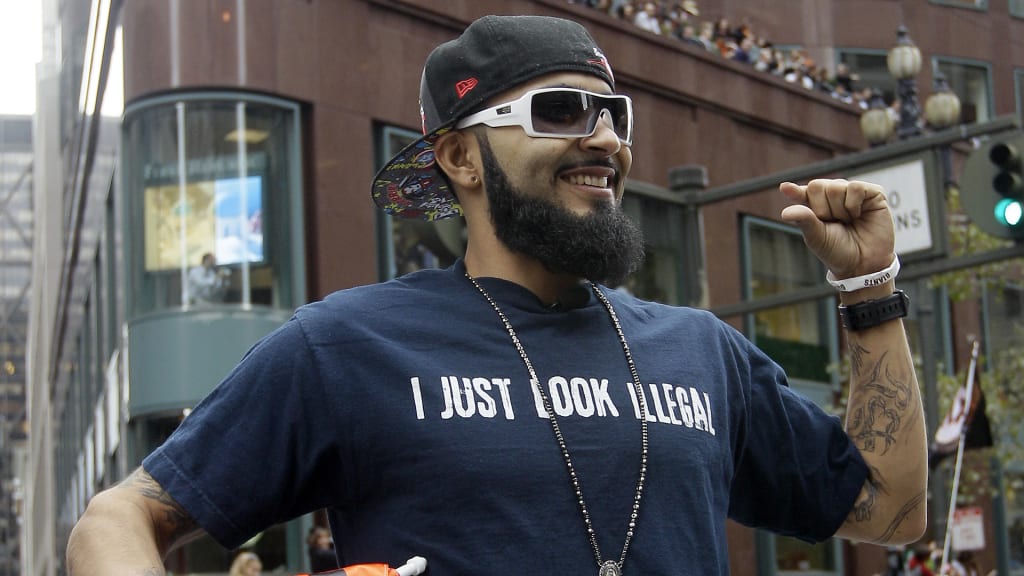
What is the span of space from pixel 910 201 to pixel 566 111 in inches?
375

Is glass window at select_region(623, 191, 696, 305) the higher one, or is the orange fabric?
glass window at select_region(623, 191, 696, 305)

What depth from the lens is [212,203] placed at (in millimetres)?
18484

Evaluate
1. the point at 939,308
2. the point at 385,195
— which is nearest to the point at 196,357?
the point at 385,195

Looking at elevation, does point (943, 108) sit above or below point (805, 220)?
above

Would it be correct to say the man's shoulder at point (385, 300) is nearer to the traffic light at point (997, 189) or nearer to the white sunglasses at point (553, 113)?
the white sunglasses at point (553, 113)

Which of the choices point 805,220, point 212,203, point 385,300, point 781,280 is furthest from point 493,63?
point 781,280

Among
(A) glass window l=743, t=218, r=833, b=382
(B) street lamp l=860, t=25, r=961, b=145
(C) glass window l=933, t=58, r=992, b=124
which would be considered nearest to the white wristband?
(B) street lamp l=860, t=25, r=961, b=145

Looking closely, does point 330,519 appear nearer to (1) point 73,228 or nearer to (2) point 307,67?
(2) point 307,67

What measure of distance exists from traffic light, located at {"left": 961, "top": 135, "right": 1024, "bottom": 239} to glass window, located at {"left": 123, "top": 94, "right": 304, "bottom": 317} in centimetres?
925

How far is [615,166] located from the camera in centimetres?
301

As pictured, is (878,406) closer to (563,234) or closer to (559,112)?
(563,234)

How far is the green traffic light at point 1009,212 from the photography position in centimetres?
1128

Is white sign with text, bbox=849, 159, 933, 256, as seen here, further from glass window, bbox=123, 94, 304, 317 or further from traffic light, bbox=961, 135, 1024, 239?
glass window, bbox=123, 94, 304, 317

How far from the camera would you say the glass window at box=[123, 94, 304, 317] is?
18.4m
